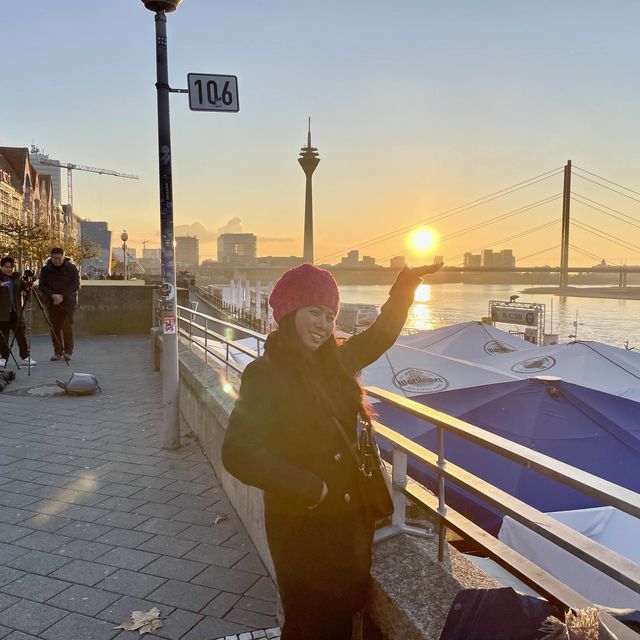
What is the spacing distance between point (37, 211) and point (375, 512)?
9893 cm

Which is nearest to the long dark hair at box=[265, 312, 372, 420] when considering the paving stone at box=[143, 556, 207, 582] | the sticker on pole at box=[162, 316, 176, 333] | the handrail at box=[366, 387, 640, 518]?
the handrail at box=[366, 387, 640, 518]

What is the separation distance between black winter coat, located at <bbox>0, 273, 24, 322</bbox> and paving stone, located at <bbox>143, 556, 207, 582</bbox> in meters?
6.94

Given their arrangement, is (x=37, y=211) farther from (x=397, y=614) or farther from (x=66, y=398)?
(x=397, y=614)

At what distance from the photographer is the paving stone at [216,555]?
3223mm

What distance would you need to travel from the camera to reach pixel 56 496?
407 cm

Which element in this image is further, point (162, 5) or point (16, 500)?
point (162, 5)

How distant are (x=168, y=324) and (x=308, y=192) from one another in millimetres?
22619

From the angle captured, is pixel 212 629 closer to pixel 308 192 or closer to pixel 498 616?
pixel 498 616

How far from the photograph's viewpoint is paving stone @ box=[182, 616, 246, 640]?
2568 mm

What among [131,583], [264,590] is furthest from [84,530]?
[264,590]

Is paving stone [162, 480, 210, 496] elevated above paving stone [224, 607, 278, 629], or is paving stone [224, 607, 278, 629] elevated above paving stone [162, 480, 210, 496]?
paving stone [162, 480, 210, 496]

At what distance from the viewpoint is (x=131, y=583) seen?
2.98 metres

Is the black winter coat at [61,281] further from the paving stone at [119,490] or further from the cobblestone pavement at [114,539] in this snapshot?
the paving stone at [119,490]

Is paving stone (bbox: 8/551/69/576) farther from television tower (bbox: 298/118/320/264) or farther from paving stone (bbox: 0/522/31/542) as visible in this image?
television tower (bbox: 298/118/320/264)
